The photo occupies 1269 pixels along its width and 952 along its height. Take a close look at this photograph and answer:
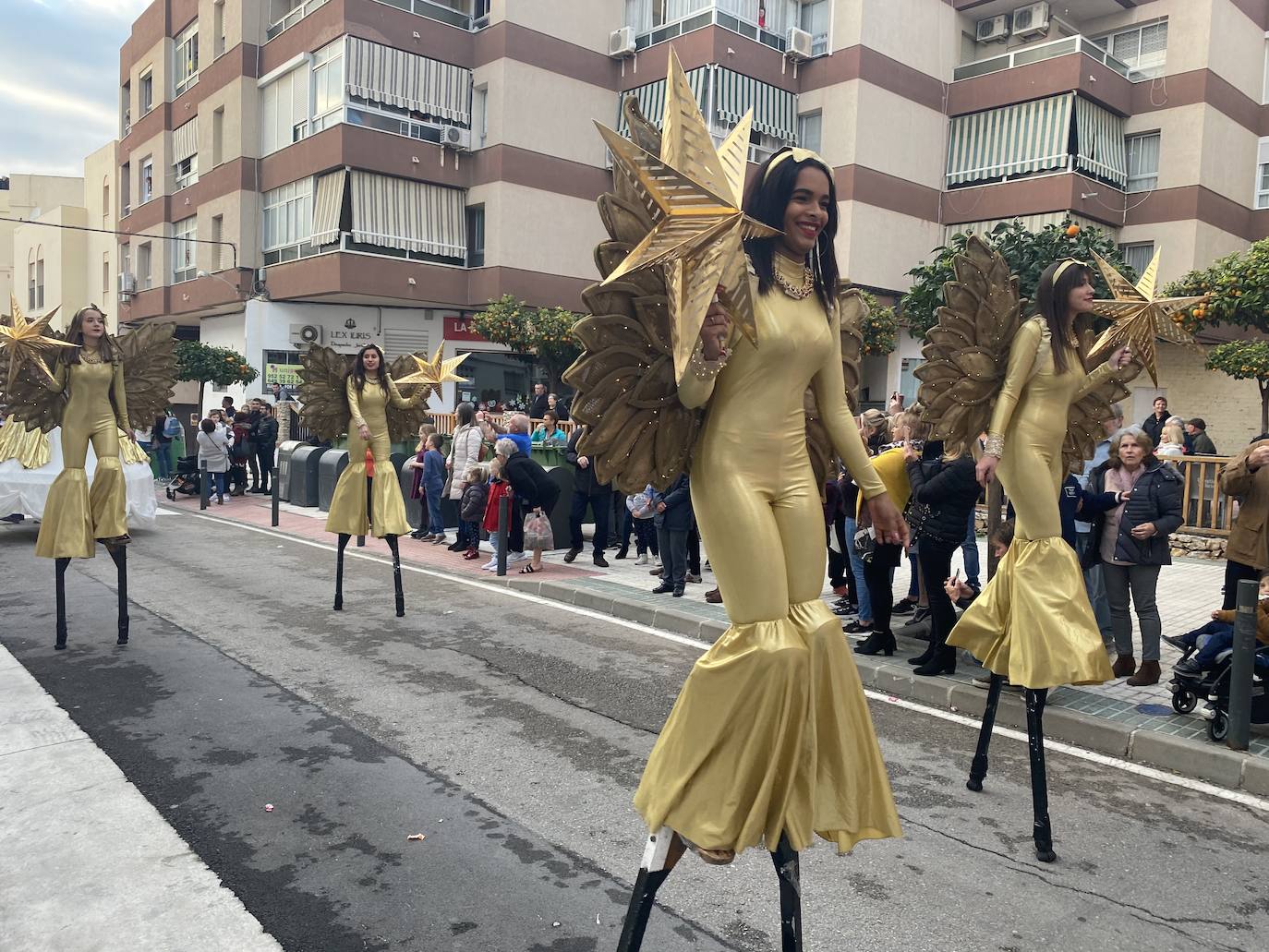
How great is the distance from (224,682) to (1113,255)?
15.5 m

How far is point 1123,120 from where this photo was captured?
27.5 metres

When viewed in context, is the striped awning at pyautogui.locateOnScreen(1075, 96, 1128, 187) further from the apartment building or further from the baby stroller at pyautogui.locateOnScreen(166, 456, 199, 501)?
the baby stroller at pyautogui.locateOnScreen(166, 456, 199, 501)

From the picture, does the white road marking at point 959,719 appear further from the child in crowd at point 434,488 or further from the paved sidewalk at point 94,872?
the paved sidewalk at point 94,872

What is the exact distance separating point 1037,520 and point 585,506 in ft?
27.7

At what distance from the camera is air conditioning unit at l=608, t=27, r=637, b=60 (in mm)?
28234

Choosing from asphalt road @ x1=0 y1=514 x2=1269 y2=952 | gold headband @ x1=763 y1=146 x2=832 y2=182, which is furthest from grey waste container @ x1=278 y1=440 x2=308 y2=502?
gold headband @ x1=763 y1=146 x2=832 y2=182

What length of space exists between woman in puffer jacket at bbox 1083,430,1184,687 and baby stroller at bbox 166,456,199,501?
1739 cm

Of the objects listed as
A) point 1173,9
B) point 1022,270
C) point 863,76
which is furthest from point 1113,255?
point 1173,9

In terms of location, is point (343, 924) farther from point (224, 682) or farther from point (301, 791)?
point (224, 682)

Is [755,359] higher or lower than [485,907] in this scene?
higher

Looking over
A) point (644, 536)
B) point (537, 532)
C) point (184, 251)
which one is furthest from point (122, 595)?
point (184, 251)

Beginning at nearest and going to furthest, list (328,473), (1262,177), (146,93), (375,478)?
1. (375,478)
2. (328,473)
3. (1262,177)
4. (146,93)

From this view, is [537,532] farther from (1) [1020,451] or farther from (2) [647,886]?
(2) [647,886]

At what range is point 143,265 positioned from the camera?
35.6 meters
